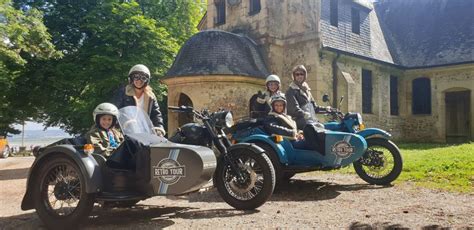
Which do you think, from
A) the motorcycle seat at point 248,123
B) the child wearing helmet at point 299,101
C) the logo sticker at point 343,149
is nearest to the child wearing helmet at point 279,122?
Result: the motorcycle seat at point 248,123

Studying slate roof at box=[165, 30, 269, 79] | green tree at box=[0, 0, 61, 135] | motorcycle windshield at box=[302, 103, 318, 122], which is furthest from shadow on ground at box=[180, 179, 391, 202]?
slate roof at box=[165, 30, 269, 79]

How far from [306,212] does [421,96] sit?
17.5 m

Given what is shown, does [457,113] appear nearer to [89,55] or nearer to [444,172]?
[444,172]

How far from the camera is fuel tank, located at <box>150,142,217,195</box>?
418cm

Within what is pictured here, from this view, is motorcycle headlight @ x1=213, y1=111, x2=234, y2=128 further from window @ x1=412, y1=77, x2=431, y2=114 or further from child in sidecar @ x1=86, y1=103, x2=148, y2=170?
window @ x1=412, y1=77, x2=431, y2=114

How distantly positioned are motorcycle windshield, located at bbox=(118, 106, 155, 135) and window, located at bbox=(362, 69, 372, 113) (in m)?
14.8

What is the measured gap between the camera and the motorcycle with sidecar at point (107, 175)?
4.14 m

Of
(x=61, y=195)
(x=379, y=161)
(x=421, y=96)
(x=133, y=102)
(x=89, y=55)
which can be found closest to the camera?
(x=61, y=195)

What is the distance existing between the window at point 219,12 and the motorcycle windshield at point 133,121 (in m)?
15.3

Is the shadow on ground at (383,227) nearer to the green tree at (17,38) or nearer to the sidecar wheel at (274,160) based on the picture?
the sidecar wheel at (274,160)

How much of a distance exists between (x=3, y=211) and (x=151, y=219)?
96.7 inches

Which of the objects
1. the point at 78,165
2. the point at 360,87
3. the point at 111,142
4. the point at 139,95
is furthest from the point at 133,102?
the point at 360,87

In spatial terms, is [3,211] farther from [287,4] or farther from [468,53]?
[468,53]

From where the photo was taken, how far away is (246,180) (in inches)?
192
